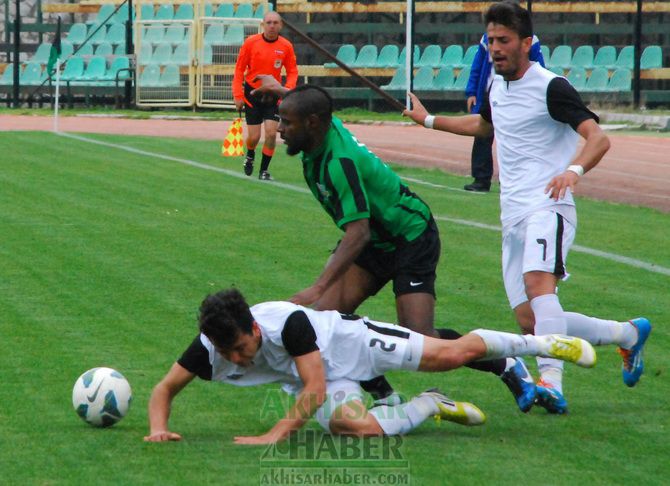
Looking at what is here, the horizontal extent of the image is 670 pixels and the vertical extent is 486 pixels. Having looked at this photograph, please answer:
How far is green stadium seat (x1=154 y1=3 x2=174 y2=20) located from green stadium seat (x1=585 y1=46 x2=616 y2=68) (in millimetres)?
11778

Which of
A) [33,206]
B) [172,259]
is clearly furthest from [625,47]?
[172,259]

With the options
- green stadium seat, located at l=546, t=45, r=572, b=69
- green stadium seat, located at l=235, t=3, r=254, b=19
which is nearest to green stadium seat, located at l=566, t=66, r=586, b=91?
green stadium seat, located at l=546, t=45, r=572, b=69

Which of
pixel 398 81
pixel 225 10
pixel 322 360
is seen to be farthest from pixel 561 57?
pixel 322 360

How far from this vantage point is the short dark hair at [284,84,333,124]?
21.2 feet

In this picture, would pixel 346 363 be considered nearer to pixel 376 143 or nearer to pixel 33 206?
pixel 33 206

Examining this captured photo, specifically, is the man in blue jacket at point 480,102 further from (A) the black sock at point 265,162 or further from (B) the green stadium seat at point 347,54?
(B) the green stadium seat at point 347,54

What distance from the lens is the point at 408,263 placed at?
694cm

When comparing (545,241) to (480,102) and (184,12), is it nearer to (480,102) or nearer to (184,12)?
(480,102)

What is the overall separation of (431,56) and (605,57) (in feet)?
13.9

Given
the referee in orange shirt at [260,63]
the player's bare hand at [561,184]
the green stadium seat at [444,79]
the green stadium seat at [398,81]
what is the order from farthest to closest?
the green stadium seat at [444,79]
the green stadium seat at [398,81]
the referee in orange shirt at [260,63]
the player's bare hand at [561,184]

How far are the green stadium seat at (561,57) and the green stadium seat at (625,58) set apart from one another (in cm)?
127

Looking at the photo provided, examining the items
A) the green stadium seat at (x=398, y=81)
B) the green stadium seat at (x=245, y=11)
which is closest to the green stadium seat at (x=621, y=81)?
the green stadium seat at (x=398, y=81)

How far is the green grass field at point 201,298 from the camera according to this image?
5.77 meters

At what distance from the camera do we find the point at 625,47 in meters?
34.4
